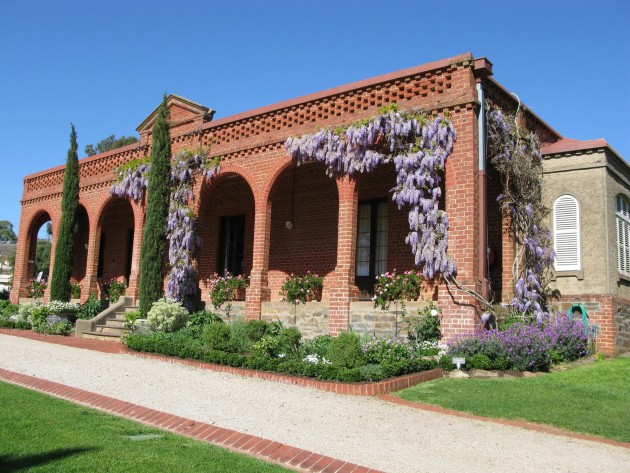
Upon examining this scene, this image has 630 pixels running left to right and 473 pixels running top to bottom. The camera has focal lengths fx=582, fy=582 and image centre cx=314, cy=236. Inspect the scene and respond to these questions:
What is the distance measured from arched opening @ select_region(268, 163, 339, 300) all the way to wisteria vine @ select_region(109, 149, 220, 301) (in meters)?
2.24

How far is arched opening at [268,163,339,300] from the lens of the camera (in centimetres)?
1580

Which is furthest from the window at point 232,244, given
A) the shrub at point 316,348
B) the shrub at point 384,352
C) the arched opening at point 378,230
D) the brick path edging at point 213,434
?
the brick path edging at point 213,434

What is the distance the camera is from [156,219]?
1567 centimetres

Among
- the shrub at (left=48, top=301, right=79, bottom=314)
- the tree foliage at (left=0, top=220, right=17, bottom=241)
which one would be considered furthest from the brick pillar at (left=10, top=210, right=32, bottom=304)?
the tree foliage at (left=0, top=220, right=17, bottom=241)

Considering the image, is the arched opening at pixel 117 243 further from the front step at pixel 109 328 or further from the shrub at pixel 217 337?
the shrub at pixel 217 337

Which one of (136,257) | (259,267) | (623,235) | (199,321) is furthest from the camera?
(136,257)

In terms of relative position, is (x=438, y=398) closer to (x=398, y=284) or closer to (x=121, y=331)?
(x=398, y=284)

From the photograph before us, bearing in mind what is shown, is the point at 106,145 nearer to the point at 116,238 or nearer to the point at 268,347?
the point at 116,238

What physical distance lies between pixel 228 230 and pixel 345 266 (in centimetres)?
684

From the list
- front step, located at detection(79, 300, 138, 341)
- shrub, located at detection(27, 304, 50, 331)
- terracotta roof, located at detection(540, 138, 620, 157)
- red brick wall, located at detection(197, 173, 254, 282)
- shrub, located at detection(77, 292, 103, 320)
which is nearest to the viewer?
terracotta roof, located at detection(540, 138, 620, 157)

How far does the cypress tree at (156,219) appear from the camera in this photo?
1531 cm

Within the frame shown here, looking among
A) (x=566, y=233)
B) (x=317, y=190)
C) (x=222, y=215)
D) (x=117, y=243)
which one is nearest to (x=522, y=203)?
(x=566, y=233)

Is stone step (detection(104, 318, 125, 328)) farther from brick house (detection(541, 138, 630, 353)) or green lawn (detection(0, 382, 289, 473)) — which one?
brick house (detection(541, 138, 630, 353))

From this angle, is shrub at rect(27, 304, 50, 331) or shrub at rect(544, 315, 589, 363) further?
shrub at rect(27, 304, 50, 331)
